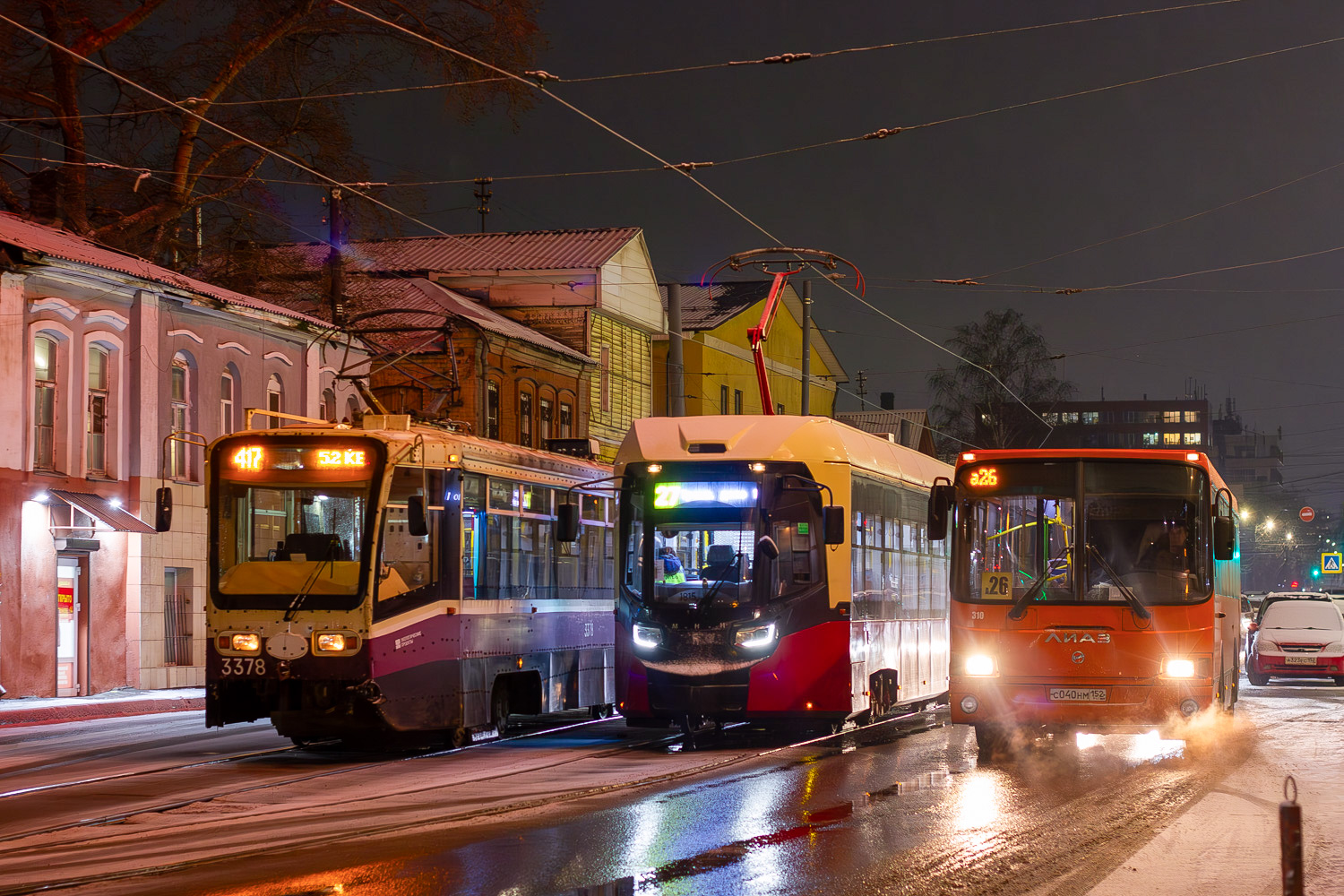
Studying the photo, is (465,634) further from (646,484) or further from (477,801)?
(477,801)

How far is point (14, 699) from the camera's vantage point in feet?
87.0

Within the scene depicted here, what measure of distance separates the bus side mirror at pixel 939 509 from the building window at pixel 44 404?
17422 mm

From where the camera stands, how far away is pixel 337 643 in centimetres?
1581

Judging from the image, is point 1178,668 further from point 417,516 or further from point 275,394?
point 275,394

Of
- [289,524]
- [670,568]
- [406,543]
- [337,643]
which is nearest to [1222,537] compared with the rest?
[670,568]

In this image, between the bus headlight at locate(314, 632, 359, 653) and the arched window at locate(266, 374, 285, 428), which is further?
the arched window at locate(266, 374, 285, 428)

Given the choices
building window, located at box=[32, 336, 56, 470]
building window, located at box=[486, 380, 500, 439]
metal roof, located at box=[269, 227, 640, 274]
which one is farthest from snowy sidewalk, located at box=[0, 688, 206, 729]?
metal roof, located at box=[269, 227, 640, 274]

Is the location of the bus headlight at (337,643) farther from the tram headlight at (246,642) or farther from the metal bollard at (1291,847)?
the metal bollard at (1291,847)

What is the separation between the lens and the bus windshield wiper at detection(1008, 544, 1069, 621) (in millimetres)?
15625

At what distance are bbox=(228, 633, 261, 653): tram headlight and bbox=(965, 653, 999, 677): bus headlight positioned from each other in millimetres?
6727

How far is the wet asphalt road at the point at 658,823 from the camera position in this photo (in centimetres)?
924

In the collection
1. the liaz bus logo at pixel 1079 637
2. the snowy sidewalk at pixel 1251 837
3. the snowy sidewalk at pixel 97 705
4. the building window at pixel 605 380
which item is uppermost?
the building window at pixel 605 380

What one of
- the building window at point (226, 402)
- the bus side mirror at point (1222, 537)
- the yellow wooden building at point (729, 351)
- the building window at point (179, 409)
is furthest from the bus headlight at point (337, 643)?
the yellow wooden building at point (729, 351)

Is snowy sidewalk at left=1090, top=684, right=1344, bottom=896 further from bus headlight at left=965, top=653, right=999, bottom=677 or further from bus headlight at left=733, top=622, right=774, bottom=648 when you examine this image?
bus headlight at left=733, top=622, right=774, bottom=648
